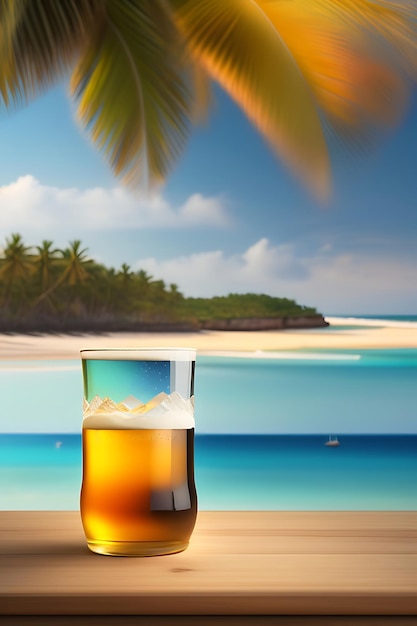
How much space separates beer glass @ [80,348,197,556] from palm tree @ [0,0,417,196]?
2.11m

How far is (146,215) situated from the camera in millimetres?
4531

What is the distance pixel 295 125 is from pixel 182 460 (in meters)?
2.27

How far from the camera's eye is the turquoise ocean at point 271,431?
4.56 metres

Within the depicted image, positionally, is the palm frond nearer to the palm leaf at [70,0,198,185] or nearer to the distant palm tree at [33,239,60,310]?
the palm leaf at [70,0,198,185]

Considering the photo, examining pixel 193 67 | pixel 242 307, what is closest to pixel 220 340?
pixel 242 307

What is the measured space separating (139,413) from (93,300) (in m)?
4.08

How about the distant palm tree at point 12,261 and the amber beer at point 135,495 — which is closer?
the amber beer at point 135,495

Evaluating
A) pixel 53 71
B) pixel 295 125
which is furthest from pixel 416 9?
pixel 53 71

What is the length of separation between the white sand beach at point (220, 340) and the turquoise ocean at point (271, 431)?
0.24 feet

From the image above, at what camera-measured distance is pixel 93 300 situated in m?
4.57

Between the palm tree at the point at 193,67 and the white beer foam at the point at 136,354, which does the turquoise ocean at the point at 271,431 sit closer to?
the palm tree at the point at 193,67

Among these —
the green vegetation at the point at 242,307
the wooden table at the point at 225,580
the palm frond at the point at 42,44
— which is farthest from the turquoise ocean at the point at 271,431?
the wooden table at the point at 225,580

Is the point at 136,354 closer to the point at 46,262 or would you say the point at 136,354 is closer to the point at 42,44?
the point at 42,44

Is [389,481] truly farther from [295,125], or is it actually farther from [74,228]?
[295,125]
